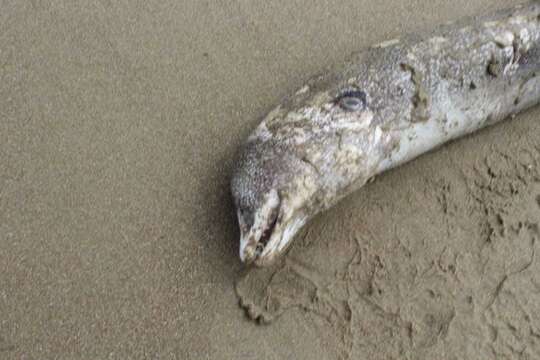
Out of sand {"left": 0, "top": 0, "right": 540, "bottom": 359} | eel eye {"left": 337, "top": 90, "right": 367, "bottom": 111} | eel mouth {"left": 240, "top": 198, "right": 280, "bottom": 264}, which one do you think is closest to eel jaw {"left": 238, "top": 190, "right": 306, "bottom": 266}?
eel mouth {"left": 240, "top": 198, "right": 280, "bottom": 264}

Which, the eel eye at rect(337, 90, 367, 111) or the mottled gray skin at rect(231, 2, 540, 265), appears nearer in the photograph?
the mottled gray skin at rect(231, 2, 540, 265)

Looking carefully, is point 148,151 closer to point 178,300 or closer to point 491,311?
point 178,300

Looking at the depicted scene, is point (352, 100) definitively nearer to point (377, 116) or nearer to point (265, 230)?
point (377, 116)

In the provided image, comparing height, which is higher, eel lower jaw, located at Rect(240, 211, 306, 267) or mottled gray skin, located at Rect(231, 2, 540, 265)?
mottled gray skin, located at Rect(231, 2, 540, 265)

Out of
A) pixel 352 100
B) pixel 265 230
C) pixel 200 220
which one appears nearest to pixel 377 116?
pixel 352 100

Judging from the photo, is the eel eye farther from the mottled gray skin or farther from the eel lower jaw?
the eel lower jaw

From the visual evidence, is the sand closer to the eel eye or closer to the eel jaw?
the eel jaw

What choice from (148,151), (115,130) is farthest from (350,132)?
(115,130)
